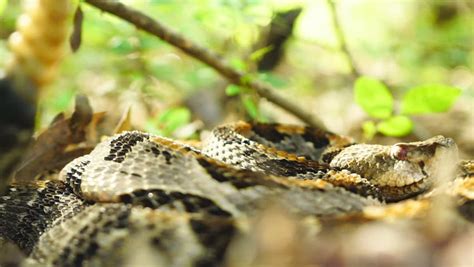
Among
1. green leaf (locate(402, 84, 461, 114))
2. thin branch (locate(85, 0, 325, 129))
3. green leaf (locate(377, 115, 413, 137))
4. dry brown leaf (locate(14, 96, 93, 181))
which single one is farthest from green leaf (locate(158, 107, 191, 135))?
green leaf (locate(402, 84, 461, 114))

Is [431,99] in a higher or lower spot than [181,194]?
higher

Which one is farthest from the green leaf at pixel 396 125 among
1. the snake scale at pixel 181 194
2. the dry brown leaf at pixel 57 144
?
the dry brown leaf at pixel 57 144

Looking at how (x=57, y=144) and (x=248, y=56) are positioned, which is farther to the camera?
(x=248, y=56)

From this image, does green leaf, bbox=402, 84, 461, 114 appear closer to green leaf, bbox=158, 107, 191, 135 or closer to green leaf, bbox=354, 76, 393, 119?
green leaf, bbox=354, 76, 393, 119

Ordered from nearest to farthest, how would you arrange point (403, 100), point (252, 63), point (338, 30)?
1. point (403, 100)
2. point (252, 63)
3. point (338, 30)

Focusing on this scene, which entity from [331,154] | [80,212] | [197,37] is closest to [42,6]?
[80,212]

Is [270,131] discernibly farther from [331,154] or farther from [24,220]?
[24,220]

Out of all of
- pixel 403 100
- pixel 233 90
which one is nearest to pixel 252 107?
pixel 233 90

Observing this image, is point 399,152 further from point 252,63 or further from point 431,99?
point 252,63
